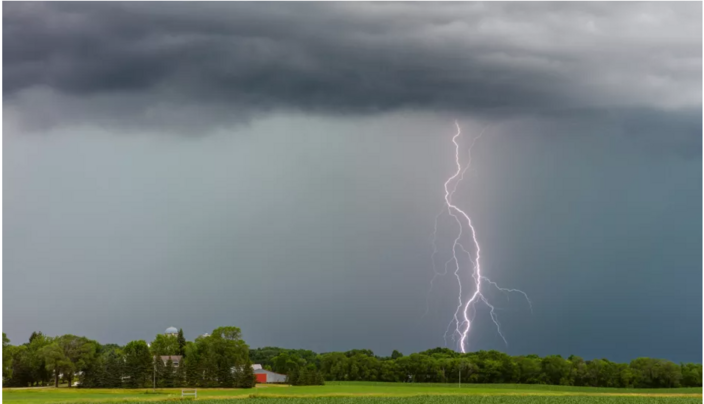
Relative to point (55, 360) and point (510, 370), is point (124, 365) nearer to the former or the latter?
point (55, 360)

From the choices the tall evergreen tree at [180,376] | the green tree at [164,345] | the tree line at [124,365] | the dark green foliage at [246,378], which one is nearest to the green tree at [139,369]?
the tree line at [124,365]

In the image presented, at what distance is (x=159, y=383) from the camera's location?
215 feet

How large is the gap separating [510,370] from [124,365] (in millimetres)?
42315

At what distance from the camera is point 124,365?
217 ft

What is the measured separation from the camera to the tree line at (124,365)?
65.9 metres

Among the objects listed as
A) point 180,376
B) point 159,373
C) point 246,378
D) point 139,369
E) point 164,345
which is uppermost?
point 164,345

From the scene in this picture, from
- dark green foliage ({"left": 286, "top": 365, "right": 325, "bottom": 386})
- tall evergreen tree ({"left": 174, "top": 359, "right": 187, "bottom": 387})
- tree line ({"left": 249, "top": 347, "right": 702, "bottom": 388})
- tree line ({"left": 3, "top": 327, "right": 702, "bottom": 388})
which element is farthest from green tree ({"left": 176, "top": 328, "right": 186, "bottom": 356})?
tall evergreen tree ({"left": 174, "top": 359, "right": 187, "bottom": 387})

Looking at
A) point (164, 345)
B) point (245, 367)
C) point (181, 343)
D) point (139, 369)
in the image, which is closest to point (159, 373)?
point (139, 369)

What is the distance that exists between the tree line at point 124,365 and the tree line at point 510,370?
12898 mm

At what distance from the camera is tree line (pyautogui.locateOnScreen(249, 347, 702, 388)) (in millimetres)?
80188

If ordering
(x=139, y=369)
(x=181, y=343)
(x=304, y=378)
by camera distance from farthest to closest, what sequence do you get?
1. (x=181, y=343)
2. (x=304, y=378)
3. (x=139, y=369)

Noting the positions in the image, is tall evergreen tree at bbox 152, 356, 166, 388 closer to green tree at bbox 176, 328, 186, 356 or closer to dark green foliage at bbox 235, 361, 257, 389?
dark green foliage at bbox 235, 361, 257, 389

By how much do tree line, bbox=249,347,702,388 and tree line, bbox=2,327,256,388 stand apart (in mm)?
12898

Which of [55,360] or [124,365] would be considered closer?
[124,365]
